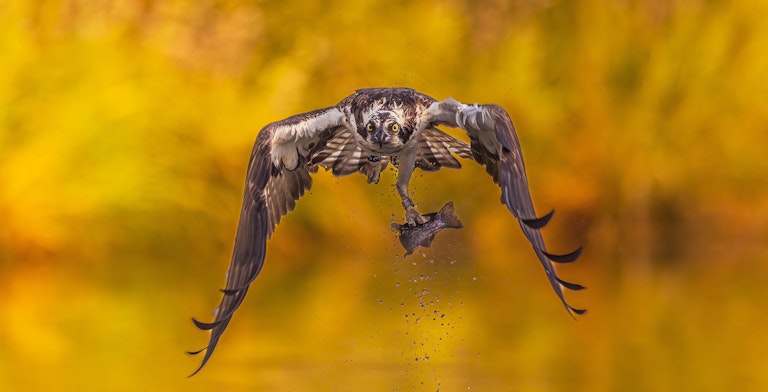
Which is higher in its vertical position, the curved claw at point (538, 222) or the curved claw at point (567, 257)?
the curved claw at point (538, 222)

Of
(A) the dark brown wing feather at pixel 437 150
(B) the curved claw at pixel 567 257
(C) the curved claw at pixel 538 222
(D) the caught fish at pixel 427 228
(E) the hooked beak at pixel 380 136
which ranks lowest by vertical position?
(D) the caught fish at pixel 427 228

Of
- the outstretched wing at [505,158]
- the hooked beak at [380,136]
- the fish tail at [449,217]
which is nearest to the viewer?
the outstretched wing at [505,158]

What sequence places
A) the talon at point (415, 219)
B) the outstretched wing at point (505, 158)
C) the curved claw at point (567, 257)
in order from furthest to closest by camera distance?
the talon at point (415, 219) → the outstretched wing at point (505, 158) → the curved claw at point (567, 257)

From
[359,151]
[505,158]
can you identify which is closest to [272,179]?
[359,151]

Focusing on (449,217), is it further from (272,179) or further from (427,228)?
(272,179)

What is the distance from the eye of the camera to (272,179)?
977 cm

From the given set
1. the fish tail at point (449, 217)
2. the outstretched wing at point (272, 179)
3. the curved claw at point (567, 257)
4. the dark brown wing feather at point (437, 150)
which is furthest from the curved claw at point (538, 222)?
the dark brown wing feather at point (437, 150)

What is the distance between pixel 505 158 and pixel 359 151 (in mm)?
2067

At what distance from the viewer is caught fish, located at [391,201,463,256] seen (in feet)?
31.7

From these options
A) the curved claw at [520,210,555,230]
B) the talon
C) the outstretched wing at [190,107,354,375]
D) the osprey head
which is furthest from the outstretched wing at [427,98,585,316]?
the outstretched wing at [190,107,354,375]

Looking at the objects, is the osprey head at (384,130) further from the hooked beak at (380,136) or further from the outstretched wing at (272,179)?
the outstretched wing at (272,179)

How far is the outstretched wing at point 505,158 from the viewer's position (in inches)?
309

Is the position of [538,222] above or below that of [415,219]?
above

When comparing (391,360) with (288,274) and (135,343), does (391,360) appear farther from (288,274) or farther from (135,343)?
(288,274)
